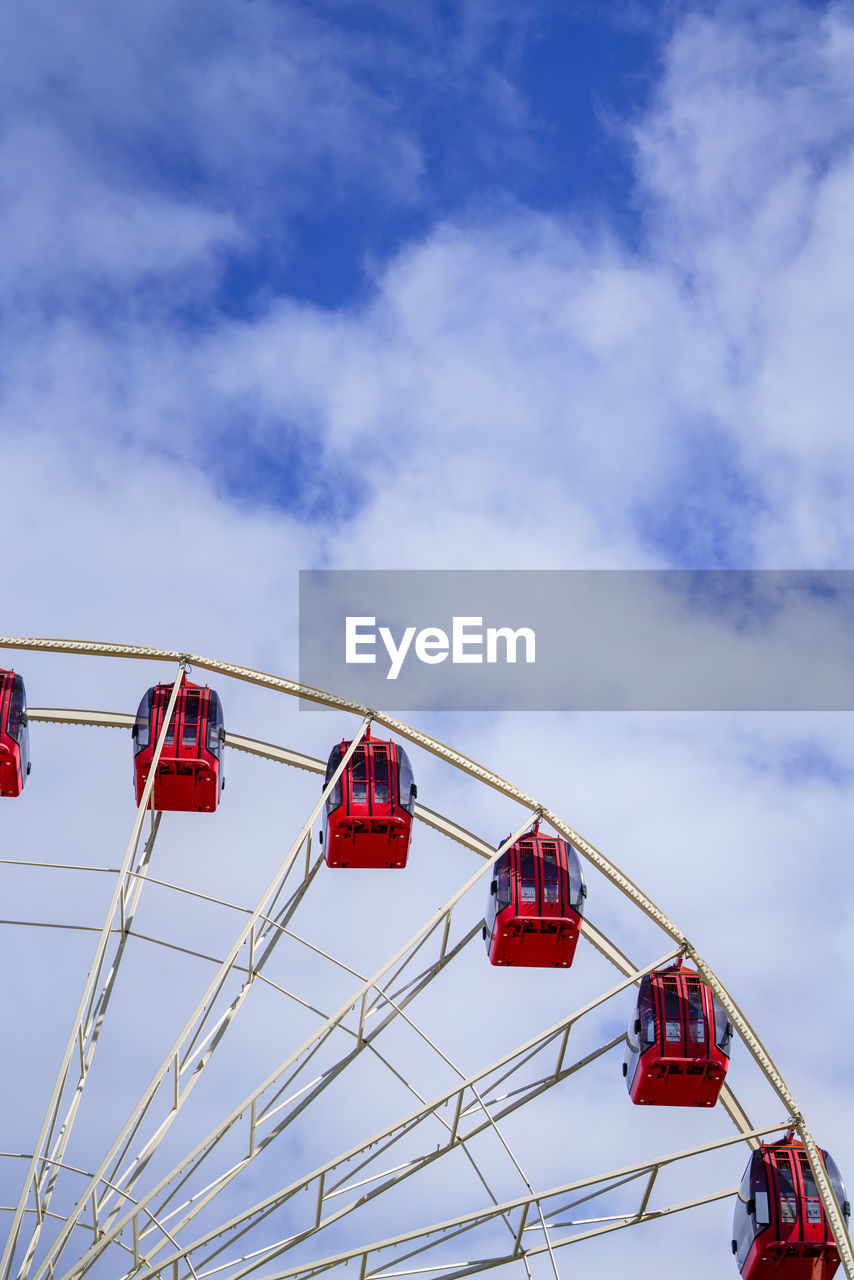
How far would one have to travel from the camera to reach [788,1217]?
32719 mm

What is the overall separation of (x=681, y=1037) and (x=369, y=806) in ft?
24.9

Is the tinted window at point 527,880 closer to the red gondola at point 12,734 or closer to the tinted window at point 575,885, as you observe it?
the tinted window at point 575,885

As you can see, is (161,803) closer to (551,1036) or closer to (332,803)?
(332,803)

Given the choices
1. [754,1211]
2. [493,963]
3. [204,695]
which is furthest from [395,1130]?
[204,695]

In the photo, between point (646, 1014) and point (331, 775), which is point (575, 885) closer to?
point (646, 1014)

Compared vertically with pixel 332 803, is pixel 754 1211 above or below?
below

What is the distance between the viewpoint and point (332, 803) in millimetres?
35031

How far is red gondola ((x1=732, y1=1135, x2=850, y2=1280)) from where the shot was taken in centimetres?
3266

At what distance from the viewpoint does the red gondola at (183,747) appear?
35.2 metres

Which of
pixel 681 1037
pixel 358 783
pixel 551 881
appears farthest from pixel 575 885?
pixel 358 783

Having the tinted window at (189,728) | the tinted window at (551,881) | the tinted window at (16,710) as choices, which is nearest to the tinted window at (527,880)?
the tinted window at (551,881)

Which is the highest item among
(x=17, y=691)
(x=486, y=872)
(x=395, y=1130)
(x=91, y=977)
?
(x=17, y=691)

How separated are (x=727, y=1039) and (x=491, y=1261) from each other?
6.29 meters

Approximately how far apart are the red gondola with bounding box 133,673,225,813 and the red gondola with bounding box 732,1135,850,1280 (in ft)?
42.9
